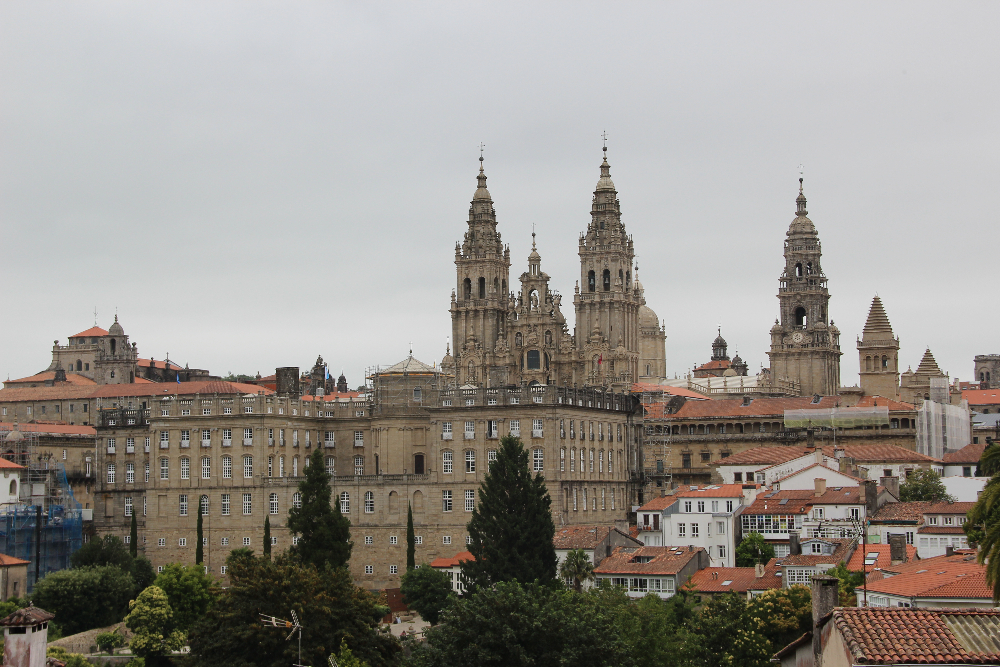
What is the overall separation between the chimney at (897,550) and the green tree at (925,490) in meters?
22.4

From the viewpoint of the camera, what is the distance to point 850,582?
207 feet

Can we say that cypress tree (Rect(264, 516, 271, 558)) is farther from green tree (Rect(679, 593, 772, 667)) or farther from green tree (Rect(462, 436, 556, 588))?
green tree (Rect(679, 593, 772, 667))

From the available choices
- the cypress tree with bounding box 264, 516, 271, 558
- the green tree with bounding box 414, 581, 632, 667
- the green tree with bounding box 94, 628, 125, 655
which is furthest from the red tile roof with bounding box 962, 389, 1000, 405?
the green tree with bounding box 414, 581, 632, 667

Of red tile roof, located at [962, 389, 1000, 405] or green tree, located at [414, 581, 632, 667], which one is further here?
red tile roof, located at [962, 389, 1000, 405]

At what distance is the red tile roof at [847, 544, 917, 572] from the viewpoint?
66938 mm

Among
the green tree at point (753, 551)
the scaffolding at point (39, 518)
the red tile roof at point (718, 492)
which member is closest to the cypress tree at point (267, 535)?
the scaffolding at point (39, 518)

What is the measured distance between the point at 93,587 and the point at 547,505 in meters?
26.6

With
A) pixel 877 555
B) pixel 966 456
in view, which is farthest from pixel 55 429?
pixel 877 555

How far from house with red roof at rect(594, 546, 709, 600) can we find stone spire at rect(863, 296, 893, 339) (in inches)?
2607

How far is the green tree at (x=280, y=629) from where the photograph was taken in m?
53.1

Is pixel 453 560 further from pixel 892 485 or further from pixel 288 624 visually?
pixel 288 624

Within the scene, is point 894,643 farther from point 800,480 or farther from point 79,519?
point 79,519

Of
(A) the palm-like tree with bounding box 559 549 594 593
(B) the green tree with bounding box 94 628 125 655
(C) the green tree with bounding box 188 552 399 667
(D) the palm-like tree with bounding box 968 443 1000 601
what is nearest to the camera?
(D) the palm-like tree with bounding box 968 443 1000 601

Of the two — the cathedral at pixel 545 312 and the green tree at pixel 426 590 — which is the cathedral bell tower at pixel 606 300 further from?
the green tree at pixel 426 590
